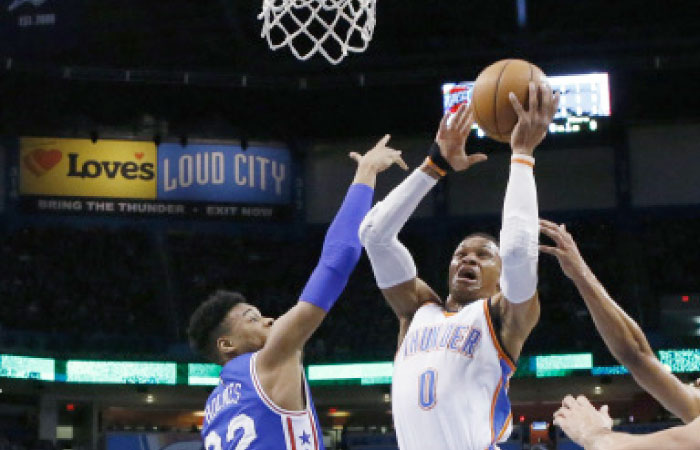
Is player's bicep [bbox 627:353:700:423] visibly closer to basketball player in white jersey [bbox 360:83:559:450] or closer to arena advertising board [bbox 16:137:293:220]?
basketball player in white jersey [bbox 360:83:559:450]

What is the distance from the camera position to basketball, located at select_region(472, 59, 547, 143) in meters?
3.51

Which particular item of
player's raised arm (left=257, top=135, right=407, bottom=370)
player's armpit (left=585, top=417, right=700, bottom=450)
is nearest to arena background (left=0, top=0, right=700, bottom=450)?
player's raised arm (left=257, top=135, right=407, bottom=370)

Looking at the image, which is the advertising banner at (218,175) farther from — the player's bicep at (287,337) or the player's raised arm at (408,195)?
the player's bicep at (287,337)

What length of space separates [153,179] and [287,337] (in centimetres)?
2019

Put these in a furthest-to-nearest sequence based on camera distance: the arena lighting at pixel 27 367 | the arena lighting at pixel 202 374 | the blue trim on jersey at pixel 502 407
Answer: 1. the arena lighting at pixel 202 374
2. the arena lighting at pixel 27 367
3. the blue trim on jersey at pixel 502 407

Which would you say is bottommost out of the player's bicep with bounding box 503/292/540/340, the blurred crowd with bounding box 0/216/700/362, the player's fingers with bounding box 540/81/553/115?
the player's bicep with bounding box 503/292/540/340

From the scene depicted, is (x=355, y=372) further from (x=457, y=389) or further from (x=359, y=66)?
(x=457, y=389)

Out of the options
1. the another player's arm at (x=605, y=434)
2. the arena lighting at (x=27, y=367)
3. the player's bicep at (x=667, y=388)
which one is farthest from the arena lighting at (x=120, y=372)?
the another player's arm at (x=605, y=434)

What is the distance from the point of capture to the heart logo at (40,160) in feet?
74.6

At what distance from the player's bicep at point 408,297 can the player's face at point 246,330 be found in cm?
51

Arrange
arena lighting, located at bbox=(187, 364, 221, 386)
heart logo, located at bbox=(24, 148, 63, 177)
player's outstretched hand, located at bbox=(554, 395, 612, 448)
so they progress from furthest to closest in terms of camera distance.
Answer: heart logo, located at bbox=(24, 148, 63, 177) < arena lighting, located at bbox=(187, 364, 221, 386) < player's outstretched hand, located at bbox=(554, 395, 612, 448)

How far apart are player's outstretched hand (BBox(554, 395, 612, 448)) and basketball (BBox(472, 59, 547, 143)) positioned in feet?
3.64

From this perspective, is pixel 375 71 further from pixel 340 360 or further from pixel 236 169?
pixel 340 360

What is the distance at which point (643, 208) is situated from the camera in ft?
74.9
